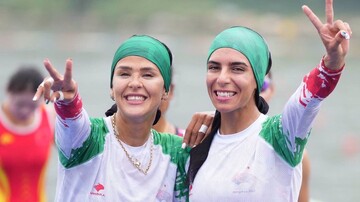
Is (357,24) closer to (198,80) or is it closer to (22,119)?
(198,80)

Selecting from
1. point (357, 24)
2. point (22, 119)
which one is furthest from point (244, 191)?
point (357, 24)

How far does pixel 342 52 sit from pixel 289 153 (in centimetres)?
63

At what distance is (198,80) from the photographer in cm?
2494

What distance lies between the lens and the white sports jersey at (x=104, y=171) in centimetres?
539

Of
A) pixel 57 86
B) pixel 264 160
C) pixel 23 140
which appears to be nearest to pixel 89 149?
pixel 57 86

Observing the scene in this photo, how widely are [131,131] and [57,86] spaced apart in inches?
25.4

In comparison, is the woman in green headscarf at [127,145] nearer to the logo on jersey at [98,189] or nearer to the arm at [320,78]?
the logo on jersey at [98,189]

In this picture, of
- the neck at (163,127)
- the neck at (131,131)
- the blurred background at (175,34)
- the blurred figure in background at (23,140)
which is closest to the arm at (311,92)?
the neck at (131,131)

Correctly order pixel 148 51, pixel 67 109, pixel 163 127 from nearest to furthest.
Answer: pixel 67 109 < pixel 148 51 < pixel 163 127

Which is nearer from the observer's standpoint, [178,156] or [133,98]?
[133,98]

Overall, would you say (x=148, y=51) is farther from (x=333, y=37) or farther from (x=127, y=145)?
(x=333, y=37)

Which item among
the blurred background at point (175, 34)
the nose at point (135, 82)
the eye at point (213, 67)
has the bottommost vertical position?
the nose at point (135, 82)

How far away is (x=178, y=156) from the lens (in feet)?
18.7

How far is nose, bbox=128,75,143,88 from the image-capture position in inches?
212
